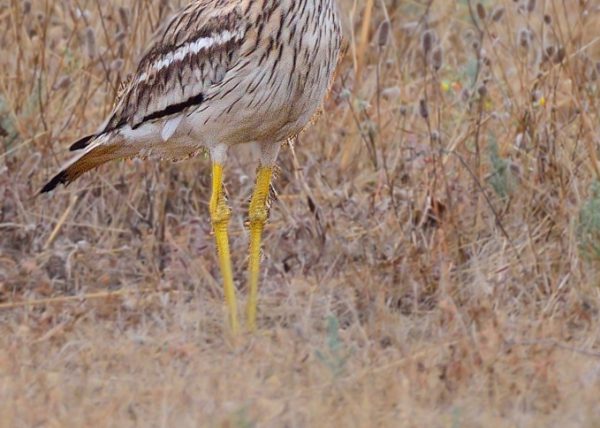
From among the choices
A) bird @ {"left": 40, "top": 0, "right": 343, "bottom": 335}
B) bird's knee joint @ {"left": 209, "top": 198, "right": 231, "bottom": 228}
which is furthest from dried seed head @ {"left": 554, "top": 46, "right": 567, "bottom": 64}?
bird's knee joint @ {"left": 209, "top": 198, "right": 231, "bottom": 228}

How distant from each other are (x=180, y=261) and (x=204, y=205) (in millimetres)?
767

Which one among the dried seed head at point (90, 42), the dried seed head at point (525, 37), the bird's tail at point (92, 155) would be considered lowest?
the dried seed head at point (525, 37)

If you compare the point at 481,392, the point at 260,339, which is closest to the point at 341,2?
the point at 260,339

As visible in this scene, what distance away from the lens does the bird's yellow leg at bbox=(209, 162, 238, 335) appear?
510cm

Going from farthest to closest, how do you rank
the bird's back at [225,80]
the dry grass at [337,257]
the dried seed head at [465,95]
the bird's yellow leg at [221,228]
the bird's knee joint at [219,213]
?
1. the dried seed head at [465,95]
2. the bird's knee joint at [219,213]
3. the bird's yellow leg at [221,228]
4. the bird's back at [225,80]
5. the dry grass at [337,257]

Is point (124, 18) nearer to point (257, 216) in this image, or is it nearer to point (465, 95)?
point (257, 216)

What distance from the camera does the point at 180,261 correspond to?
561cm

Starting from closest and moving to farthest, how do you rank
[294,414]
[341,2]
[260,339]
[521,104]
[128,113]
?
[294,414] < [260,339] < [128,113] < [521,104] < [341,2]

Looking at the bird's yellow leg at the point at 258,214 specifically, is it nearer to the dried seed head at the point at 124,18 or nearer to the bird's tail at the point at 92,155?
the bird's tail at the point at 92,155

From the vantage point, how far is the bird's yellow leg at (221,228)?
16.7 ft

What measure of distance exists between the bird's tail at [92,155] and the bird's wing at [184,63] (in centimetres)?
6

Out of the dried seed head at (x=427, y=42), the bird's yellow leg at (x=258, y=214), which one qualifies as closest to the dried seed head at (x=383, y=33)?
the dried seed head at (x=427, y=42)

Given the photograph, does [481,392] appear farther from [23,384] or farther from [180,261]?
[180,261]

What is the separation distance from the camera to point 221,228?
208 inches
